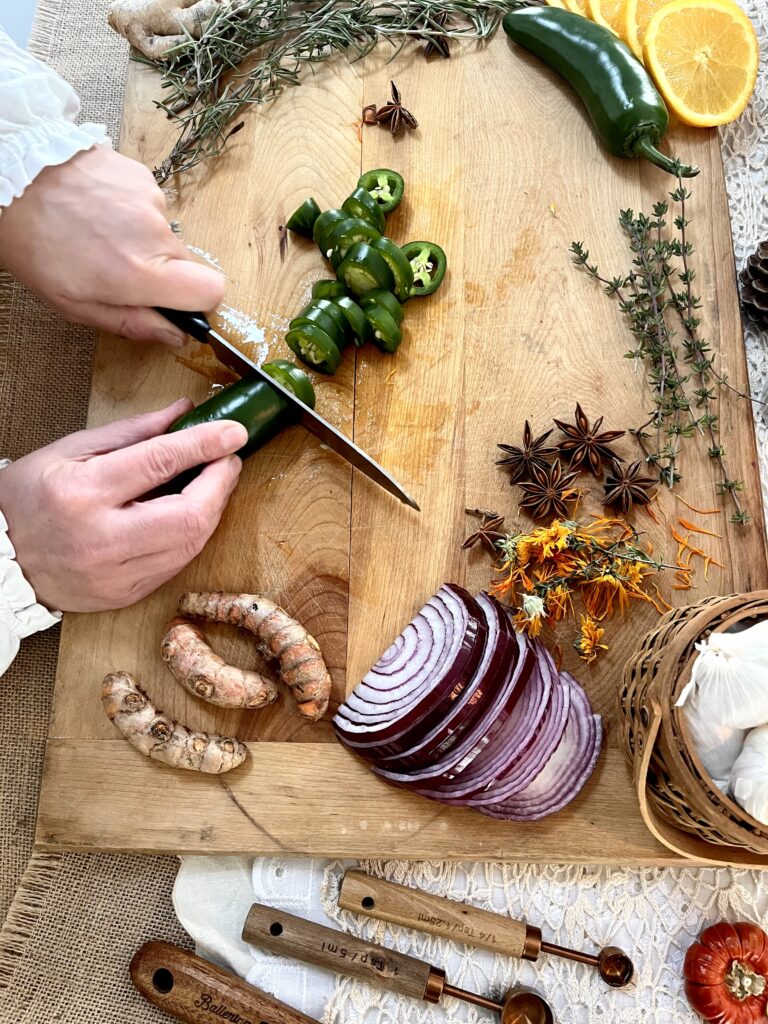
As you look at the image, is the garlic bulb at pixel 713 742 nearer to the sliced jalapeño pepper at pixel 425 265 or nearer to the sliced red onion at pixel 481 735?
the sliced red onion at pixel 481 735

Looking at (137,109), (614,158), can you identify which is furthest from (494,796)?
(137,109)

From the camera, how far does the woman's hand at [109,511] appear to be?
2.09m

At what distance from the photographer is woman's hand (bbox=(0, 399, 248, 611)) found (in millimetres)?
2094

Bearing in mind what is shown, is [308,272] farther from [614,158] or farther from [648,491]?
[648,491]

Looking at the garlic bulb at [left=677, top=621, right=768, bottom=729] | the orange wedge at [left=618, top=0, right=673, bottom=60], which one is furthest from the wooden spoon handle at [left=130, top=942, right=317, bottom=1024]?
the orange wedge at [left=618, top=0, right=673, bottom=60]

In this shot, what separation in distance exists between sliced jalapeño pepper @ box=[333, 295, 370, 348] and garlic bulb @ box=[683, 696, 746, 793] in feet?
4.06

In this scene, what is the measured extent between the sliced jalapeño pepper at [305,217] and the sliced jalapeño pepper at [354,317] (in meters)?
0.28

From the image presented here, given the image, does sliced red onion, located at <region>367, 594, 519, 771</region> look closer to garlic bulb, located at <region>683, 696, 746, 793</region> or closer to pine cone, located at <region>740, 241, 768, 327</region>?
garlic bulb, located at <region>683, 696, 746, 793</region>

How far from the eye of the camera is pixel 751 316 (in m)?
2.50

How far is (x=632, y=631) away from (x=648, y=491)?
367mm

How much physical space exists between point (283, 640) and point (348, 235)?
1084 mm

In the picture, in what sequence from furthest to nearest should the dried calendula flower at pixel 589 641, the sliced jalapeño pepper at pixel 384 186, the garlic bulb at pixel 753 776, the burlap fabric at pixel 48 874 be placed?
1. the sliced jalapeño pepper at pixel 384 186
2. the burlap fabric at pixel 48 874
3. the dried calendula flower at pixel 589 641
4. the garlic bulb at pixel 753 776

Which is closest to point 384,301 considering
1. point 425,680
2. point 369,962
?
point 425,680

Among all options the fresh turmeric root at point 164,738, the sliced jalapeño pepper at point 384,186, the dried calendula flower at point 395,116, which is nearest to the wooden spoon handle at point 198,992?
the fresh turmeric root at point 164,738
